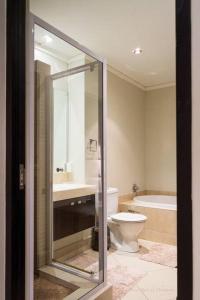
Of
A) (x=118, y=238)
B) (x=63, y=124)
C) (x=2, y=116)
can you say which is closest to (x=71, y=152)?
(x=63, y=124)

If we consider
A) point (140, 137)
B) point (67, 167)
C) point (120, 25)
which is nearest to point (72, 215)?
point (67, 167)

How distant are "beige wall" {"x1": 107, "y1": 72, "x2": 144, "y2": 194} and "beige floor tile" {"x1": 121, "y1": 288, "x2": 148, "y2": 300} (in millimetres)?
1650

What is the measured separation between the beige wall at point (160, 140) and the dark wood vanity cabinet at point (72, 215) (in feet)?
6.86

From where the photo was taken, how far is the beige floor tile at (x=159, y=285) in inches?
81.2

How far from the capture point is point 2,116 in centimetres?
124

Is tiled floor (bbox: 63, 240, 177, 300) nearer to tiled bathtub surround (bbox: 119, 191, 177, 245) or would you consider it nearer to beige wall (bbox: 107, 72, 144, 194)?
tiled bathtub surround (bbox: 119, 191, 177, 245)

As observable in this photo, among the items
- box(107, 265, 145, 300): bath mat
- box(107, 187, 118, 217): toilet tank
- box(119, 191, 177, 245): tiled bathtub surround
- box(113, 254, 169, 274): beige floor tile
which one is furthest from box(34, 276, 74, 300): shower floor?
box(119, 191, 177, 245): tiled bathtub surround

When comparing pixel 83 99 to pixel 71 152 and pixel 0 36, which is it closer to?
pixel 71 152

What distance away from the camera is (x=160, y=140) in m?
4.35

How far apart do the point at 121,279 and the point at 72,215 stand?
756mm

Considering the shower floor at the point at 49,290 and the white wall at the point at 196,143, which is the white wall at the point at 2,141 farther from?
the white wall at the point at 196,143

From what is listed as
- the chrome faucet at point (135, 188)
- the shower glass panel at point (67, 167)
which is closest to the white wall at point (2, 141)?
the shower glass panel at point (67, 167)

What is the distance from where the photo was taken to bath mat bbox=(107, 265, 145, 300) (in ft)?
6.90

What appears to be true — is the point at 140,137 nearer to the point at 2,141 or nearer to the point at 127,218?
the point at 127,218
